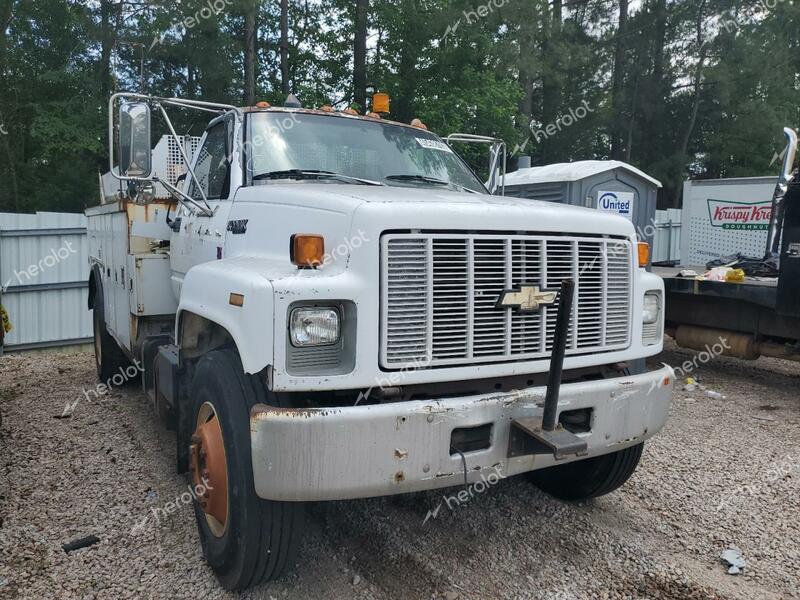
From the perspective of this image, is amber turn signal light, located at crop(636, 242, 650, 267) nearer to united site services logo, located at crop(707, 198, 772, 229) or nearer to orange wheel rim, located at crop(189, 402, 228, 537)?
orange wheel rim, located at crop(189, 402, 228, 537)

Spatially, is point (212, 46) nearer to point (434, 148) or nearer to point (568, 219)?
point (434, 148)

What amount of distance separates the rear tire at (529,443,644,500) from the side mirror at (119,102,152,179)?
296cm

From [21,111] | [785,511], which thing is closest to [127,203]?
[785,511]

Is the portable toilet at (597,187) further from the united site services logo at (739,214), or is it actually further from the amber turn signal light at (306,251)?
the amber turn signal light at (306,251)

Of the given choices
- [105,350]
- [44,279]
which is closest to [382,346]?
[105,350]

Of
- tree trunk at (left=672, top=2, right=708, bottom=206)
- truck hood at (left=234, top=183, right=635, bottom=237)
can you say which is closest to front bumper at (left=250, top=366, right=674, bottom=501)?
truck hood at (left=234, top=183, right=635, bottom=237)

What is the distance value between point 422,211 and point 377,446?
37.7 inches

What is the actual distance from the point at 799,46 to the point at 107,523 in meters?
29.2

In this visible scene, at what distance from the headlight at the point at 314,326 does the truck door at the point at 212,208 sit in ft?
4.45

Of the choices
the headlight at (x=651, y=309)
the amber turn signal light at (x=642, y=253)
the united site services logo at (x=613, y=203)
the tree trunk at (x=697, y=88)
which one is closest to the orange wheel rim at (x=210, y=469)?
the headlight at (x=651, y=309)

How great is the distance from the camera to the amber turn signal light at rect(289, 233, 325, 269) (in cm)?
266

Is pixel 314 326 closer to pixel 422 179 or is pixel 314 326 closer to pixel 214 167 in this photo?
pixel 422 179

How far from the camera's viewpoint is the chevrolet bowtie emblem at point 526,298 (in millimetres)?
2805

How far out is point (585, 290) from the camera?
3.10 m
